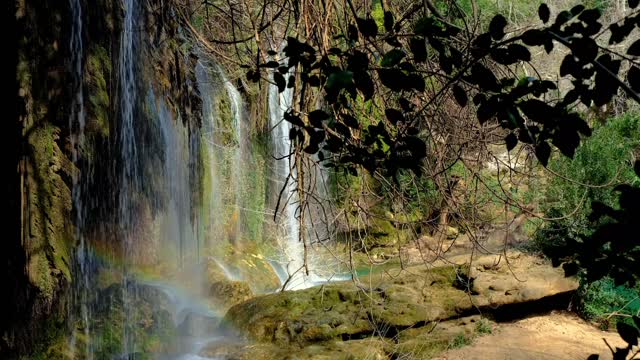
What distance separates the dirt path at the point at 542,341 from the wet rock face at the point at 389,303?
0.35 m

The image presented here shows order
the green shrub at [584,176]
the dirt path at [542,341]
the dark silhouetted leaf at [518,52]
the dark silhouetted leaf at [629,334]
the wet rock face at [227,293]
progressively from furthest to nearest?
1. the wet rock face at [227,293]
2. the green shrub at [584,176]
3. the dirt path at [542,341]
4. the dark silhouetted leaf at [518,52]
5. the dark silhouetted leaf at [629,334]

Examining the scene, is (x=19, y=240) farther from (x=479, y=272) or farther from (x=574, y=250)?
(x=479, y=272)

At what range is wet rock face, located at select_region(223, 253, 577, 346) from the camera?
22.7ft

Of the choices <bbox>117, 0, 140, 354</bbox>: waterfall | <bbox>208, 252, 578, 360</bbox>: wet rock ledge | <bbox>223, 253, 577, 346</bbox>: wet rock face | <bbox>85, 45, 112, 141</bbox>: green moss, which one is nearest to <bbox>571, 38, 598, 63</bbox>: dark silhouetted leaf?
<bbox>85, 45, 112, 141</bbox>: green moss

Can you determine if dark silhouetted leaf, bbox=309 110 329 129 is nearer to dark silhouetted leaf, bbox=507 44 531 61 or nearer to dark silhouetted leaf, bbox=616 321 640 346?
dark silhouetted leaf, bbox=507 44 531 61

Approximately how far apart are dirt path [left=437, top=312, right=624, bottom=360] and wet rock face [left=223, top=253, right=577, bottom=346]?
13.8 inches

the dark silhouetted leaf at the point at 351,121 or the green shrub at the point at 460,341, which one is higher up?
the dark silhouetted leaf at the point at 351,121

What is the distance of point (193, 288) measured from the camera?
9961 millimetres

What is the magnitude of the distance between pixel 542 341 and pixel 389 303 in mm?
1905

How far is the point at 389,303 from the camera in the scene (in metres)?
7.31

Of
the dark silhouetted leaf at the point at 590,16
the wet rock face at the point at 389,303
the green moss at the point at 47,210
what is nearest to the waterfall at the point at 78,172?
the green moss at the point at 47,210

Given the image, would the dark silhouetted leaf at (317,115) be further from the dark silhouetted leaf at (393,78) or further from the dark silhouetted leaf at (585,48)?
the dark silhouetted leaf at (585,48)

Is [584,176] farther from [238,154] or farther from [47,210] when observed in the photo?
[47,210]

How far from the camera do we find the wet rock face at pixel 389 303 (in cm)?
692
